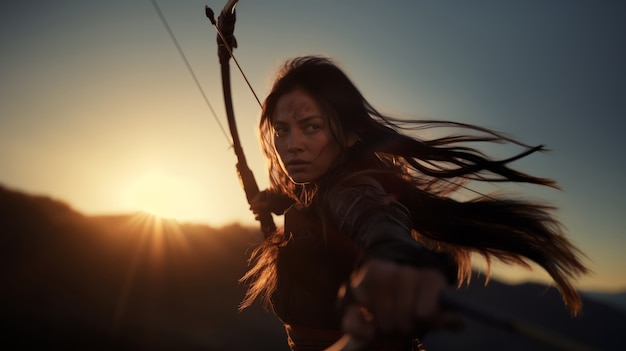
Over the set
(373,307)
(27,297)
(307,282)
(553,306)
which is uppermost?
(373,307)

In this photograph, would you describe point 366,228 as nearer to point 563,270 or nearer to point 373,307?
point 373,307

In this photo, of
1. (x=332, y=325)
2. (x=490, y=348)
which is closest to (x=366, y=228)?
(x=332, y=325)

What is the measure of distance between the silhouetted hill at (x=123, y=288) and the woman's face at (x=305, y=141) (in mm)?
7420

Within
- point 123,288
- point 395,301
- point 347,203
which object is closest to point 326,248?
point 347,203

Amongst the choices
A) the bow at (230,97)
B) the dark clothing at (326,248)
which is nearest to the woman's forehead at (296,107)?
the dark clothing at (326,248)

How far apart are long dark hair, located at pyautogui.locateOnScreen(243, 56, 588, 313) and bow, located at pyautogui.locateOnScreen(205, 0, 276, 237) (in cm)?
97

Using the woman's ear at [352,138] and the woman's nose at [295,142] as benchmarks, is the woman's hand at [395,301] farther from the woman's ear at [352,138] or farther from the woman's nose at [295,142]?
the woman's ear at [352,138]

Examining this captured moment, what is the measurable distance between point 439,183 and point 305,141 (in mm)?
916

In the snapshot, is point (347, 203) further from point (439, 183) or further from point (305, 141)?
point (439, 183)

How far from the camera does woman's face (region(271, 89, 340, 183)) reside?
183 cm

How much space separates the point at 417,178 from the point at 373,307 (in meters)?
1.51

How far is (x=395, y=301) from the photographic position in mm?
787

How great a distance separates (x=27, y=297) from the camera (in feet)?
36.2

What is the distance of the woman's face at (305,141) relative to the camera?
183 cm
